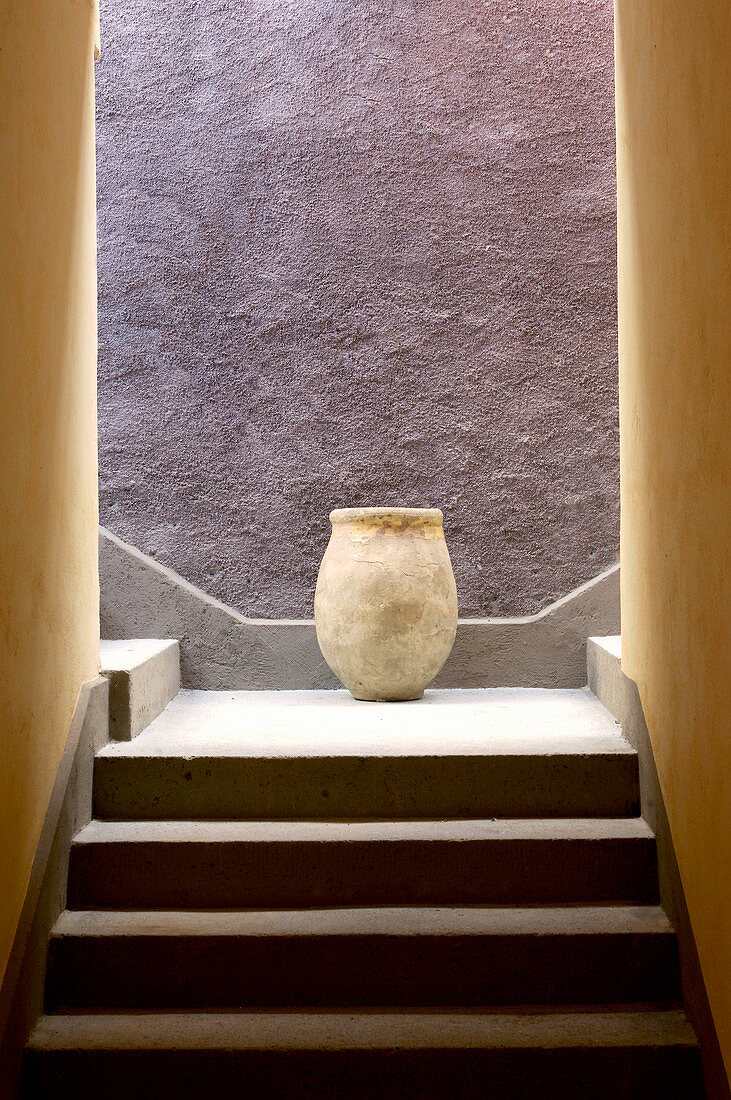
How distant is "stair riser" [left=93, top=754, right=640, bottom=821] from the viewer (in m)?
2.54

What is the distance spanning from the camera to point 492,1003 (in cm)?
216

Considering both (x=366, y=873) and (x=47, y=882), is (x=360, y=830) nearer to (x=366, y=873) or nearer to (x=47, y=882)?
(x=366, y=873)

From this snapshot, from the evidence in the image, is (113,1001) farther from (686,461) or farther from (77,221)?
(77,221)

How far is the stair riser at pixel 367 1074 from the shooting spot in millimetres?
1953

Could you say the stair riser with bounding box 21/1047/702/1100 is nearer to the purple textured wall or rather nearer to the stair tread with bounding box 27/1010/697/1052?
the stair tread with bounding box 27/1010/697/1052

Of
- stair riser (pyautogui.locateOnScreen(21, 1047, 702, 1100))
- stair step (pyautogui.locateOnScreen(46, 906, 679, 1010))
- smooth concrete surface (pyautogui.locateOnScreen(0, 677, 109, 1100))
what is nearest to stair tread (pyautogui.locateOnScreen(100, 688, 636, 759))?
smooth concrete surface (pyautogui.locateOnScreen(0, 677, 109, 1100))

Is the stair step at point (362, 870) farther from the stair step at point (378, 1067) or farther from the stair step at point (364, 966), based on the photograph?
the stair step at point (378, 1067)

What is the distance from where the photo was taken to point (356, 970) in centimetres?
218

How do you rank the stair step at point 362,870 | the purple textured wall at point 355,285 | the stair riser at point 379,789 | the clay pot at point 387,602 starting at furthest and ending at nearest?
the purple textured wall at point 355,285 < the clay pot at point 387,602 < the stair riser at point 379,789 < the stair step at point 362,870

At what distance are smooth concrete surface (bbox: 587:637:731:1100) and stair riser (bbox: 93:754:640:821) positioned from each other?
0.11 m

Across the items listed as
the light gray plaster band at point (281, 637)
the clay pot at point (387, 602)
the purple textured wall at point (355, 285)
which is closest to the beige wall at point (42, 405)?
the clay pot at point (387, 602)

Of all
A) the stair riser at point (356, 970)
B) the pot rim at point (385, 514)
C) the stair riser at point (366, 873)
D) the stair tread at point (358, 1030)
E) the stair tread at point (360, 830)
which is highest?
the pot rim at point (385, 514)

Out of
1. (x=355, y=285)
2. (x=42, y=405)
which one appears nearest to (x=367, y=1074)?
(x=42, y=405)

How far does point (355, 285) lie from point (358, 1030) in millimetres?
3186
